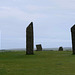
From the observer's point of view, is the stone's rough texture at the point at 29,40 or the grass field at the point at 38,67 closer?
the grass field at the point at 38,67

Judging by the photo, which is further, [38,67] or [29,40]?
[29,40]

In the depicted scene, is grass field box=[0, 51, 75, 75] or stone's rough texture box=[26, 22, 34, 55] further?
stone's rough texture box=[26, 22, 34, 55]

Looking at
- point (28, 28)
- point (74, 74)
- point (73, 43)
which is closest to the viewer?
point (74, 74)

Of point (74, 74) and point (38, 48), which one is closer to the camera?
point (74, 74)

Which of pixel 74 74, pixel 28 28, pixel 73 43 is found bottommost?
pixel 74 74

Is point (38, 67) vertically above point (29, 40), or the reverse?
point (29, 40)

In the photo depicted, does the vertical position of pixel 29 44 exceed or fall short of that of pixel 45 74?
it exceeds it

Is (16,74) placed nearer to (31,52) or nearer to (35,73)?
(35,73)

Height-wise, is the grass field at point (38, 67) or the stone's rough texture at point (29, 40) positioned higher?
the stone's rough texture at point (29, 40)

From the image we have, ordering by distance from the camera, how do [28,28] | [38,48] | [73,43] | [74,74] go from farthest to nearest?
[38,48] < [28,28] < [73,43] < [74,74]

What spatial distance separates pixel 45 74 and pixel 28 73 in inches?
31.7

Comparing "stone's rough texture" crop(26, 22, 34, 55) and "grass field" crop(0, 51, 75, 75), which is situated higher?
"stone's rough texture" crop(26, 22, 34, 55)

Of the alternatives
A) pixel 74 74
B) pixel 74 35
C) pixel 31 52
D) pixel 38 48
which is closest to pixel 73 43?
pixel 74 35

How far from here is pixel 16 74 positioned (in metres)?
9.68
